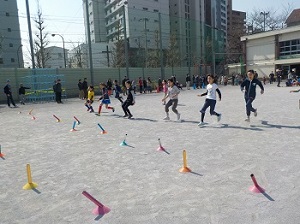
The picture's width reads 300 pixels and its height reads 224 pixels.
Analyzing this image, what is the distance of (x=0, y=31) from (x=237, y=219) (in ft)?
197

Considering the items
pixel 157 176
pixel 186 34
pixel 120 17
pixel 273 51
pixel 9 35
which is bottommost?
pixel 157 176

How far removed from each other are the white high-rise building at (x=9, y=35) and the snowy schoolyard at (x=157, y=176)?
5143cm

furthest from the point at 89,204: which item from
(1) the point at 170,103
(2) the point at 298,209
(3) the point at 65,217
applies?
(1) the point at 170,103

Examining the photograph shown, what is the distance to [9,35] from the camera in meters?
53.8

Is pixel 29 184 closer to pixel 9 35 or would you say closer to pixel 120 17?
pixel 9 35

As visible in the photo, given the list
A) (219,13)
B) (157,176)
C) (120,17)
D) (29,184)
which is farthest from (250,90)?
(219,13)

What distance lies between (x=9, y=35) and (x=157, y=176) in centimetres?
5906

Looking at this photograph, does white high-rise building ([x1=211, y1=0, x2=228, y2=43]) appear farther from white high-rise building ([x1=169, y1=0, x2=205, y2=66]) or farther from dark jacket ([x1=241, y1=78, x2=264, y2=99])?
dark jacket ([x1=241, y1=78, x2=264, y2=99])

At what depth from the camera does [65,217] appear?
3400mm

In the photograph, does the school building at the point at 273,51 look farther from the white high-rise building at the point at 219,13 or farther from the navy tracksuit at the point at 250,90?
the white high-rise building at the point at 219,13

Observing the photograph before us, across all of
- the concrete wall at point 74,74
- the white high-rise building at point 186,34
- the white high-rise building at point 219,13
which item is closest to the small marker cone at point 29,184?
the concrete wall at point 74,74

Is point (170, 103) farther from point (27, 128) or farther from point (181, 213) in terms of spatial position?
point (181, 213)

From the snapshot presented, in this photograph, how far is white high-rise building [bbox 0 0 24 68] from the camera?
173 feet

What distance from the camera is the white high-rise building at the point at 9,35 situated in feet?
173
